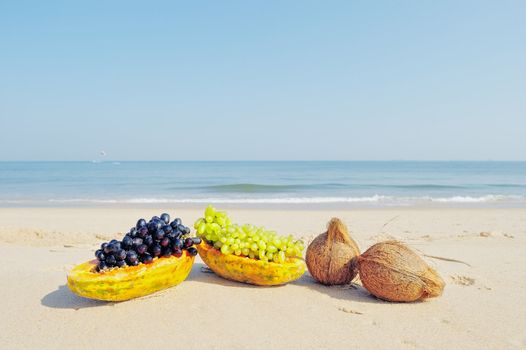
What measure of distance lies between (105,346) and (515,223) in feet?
37.2

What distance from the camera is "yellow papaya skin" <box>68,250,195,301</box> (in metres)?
3.19

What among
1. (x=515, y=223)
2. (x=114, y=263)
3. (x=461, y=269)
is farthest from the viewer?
(x=515, y=223)

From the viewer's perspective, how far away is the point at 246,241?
3.89 m

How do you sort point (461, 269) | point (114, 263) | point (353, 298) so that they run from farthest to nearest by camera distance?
point (461, 269) < point (353, 298) < point (114, 263)

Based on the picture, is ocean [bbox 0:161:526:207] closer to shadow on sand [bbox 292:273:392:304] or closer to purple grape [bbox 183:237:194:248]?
shadow on sand [bbox 292:273:392:304]

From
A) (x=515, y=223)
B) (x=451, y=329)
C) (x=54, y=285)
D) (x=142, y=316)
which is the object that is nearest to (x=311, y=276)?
(x=451, y=329)

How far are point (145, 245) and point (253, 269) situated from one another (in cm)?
106

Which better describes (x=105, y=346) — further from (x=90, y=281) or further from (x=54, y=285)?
(x=54, y=285)

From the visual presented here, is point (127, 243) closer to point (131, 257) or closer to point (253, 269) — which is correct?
point (131, 257)

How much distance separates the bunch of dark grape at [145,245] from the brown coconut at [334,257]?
1.31 metres

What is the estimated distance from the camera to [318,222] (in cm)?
1100

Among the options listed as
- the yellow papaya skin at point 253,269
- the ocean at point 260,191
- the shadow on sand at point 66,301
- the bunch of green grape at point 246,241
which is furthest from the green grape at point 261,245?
the ocean at point 260,191

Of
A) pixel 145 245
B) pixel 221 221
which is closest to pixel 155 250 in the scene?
pixel 145 245

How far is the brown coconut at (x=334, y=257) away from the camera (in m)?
→ 4.03
